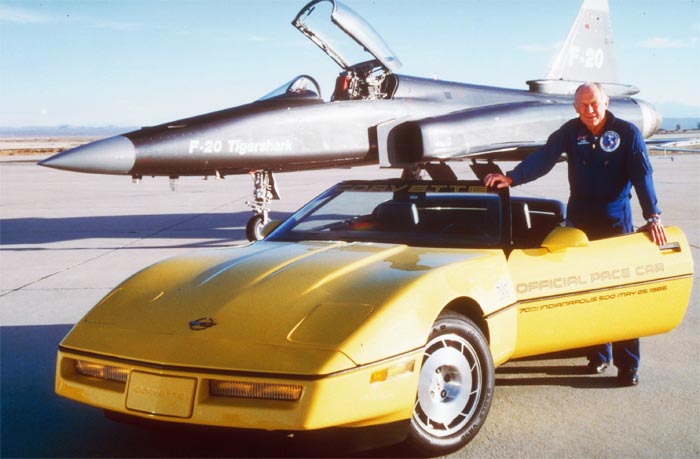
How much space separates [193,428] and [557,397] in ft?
7.38

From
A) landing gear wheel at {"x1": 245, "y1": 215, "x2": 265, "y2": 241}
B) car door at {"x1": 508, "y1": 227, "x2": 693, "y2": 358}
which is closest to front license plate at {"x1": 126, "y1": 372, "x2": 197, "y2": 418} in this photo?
car door at {"x1": 508, "y1": 227, "x2": 693, "y2": 358}

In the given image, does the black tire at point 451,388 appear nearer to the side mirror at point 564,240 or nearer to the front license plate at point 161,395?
the side mirror at point 564,240

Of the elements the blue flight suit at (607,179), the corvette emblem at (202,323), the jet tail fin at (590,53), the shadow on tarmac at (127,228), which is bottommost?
the shadow on tarmac at (127,228)

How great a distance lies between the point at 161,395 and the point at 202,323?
0.39m

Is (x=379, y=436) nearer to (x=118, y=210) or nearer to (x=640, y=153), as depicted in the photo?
(x=640, y=153)

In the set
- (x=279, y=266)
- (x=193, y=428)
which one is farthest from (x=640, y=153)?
(x=193, y=428)

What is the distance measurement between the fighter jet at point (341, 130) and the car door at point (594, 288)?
6836mm

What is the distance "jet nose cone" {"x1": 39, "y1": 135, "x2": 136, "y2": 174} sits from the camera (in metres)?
10.2

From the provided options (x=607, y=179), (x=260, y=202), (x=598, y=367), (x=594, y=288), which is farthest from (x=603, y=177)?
(x=260, y=202)

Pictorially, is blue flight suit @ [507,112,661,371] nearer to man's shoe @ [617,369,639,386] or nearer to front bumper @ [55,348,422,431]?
man's shoe @ [617,369,639,386]

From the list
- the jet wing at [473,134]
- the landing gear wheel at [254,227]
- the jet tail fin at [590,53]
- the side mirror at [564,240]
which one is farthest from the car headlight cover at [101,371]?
the jet tail fin at [590,53]

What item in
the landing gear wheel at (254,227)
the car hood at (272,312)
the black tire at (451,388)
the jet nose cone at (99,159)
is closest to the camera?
the car hood at (272,312)

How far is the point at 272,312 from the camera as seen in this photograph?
350 cm

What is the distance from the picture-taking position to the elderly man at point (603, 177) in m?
4.79
